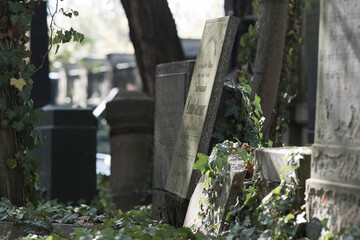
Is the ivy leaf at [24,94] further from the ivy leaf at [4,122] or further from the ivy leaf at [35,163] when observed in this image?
the ivy leaf at [35,163]

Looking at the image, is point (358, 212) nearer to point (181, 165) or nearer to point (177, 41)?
point (181, 165)

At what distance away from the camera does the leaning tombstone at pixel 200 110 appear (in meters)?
6.64

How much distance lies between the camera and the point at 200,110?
6777mm

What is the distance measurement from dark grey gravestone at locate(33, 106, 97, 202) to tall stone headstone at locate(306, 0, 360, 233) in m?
6.33

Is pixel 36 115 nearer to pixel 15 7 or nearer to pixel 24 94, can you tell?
pixel 24 94

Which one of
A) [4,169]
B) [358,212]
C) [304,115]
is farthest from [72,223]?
[304,115]

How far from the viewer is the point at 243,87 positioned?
6.87 metres

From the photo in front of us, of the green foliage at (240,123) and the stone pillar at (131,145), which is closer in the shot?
the green foliage at (240,123)

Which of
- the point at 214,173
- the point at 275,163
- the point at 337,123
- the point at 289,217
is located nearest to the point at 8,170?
the point at 214,173

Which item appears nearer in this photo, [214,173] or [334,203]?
[334,203]

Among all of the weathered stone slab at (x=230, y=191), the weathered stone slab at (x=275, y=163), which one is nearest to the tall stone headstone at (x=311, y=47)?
the weathered stone slab at (x=230, y=191)

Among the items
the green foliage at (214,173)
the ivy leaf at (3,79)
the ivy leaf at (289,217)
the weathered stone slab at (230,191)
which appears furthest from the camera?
the ivy leaf at (3,79)

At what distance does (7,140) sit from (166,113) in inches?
63.0

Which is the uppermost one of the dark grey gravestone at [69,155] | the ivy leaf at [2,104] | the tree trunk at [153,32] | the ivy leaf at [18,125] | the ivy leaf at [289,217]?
the tree trunk at [153,32]
